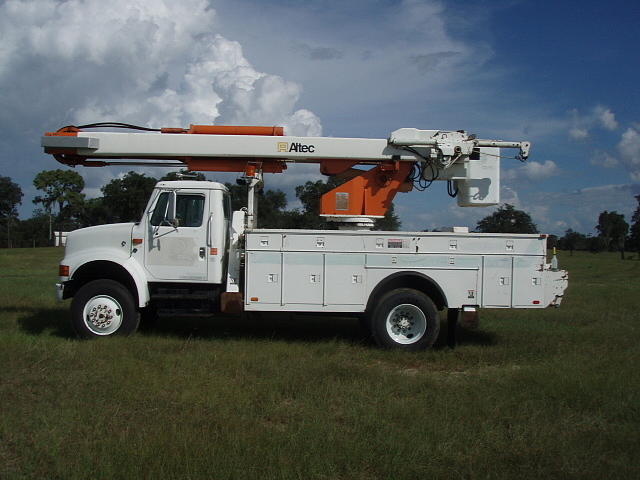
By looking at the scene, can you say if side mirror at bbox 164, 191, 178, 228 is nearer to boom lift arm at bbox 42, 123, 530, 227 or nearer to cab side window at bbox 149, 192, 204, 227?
cab side window at bbox 149, 192, 204, 227

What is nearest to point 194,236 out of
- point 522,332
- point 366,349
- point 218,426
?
point 366,349

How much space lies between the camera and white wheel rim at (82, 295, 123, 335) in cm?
933

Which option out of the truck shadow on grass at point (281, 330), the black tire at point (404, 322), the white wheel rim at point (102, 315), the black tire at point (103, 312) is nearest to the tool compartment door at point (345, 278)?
the black tire at point (404, 322)

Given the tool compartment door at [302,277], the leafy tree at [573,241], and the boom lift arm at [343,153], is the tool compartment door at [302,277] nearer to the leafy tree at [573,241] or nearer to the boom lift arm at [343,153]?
the boom lift arm at [343,153]

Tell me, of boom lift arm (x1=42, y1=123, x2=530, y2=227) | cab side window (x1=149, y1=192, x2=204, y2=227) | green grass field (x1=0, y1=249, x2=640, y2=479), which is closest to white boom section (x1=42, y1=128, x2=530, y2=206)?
boom lift arm (x1=42, y1=123, x2=530, y2=227)

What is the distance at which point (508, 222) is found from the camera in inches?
450

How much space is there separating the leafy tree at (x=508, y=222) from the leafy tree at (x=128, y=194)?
6632 millimetres

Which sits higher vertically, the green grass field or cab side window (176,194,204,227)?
cab side window (176,194,204,227)

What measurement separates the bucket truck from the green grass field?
66 cm

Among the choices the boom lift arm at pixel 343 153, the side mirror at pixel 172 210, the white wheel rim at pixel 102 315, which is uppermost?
the boom lift arm at pixel 343 153

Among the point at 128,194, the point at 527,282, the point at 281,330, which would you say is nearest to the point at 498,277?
the point at 527,282

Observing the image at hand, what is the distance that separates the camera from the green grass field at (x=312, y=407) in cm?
472

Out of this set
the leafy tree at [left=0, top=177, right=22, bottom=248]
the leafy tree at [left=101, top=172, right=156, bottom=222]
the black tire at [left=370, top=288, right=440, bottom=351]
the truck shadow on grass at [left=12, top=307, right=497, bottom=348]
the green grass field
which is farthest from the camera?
the leafy tree at [left=0, top=177, right=22, bottom=248]

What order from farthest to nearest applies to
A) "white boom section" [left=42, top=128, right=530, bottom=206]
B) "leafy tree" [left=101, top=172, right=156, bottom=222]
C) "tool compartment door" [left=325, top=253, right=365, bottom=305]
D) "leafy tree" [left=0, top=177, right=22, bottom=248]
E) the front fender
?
"leafy tree" [left=0, top=177, right=22, bottom=248] < "leafy tree" [left=101, top=172, right=156, bottom=222] < "white boom section" [left=42, top=128, right=530, bottom=206] < the front fender < "tool compartment door" [left=325, top=253, right=365, bottom=305]
